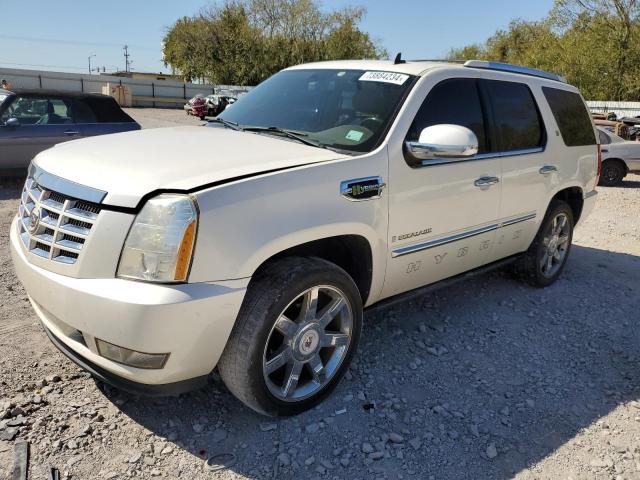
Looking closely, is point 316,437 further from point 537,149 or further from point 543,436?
point 537,149

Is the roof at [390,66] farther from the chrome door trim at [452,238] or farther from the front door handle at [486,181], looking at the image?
the chrome door trim at [452,238]

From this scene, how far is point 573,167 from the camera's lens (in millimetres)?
4934

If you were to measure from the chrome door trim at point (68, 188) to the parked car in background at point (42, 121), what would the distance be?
6.35 metres

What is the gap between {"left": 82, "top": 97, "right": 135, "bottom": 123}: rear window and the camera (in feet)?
28.9

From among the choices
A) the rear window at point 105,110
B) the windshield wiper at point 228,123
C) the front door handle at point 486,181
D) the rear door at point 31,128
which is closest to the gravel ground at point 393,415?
the front door handle at point 486,181

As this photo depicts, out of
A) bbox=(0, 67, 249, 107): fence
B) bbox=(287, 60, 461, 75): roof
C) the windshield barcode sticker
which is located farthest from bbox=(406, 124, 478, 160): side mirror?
bbox=(0, 67, 249, 107): fence

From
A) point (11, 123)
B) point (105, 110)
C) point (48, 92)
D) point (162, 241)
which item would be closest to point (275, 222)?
point (162, 241)

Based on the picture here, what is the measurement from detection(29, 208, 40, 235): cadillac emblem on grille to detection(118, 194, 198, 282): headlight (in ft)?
2.15

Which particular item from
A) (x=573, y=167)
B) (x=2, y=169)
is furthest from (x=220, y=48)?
(x=573, y=167)

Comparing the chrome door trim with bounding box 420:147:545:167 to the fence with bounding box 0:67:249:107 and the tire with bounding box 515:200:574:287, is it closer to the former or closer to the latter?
the tire with bounding box 515:200:574:287

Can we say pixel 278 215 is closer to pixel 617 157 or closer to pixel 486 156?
pixel 486 156

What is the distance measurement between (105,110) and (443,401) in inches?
309

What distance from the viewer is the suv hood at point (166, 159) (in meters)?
2.39

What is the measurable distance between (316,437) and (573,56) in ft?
124
